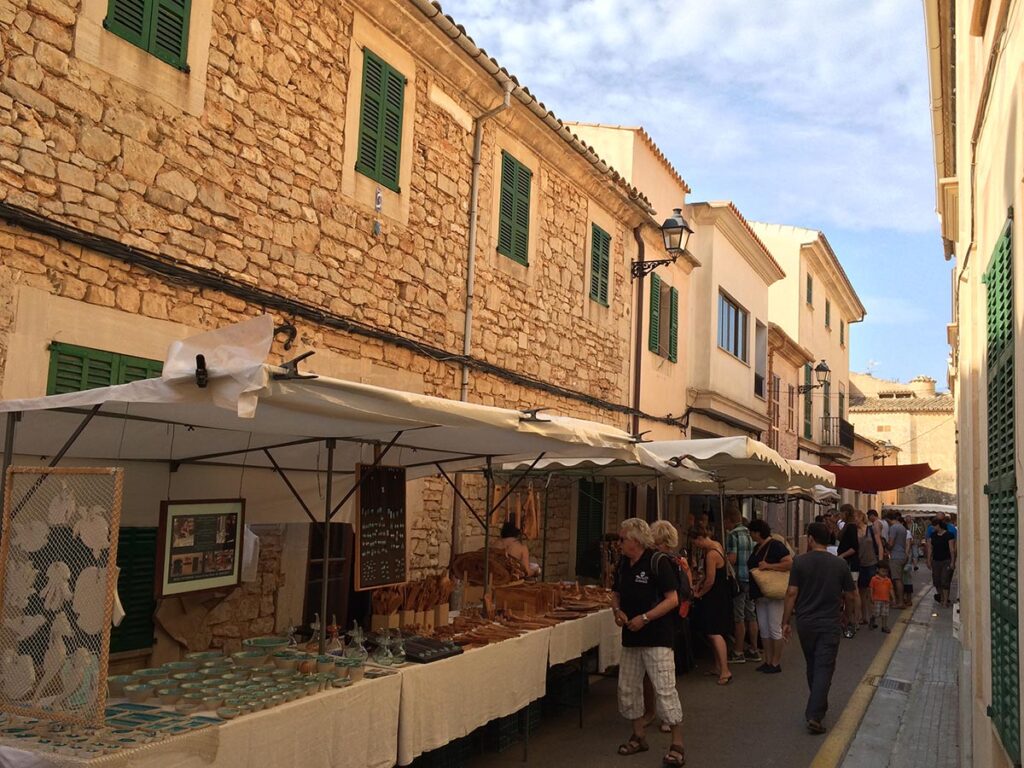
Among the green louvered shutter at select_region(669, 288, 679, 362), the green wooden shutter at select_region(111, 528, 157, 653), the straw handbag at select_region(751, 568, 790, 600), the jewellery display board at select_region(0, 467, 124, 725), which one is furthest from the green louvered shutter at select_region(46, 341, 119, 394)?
the green louvered shutter at select_region(669, 288, 679, 362)

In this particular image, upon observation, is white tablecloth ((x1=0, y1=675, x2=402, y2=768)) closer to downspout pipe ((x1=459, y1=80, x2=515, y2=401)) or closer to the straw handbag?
downspout pipe ((x1=459, y1=80, x2=515, y2=401))

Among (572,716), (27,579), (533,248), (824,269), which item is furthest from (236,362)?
(824,269)

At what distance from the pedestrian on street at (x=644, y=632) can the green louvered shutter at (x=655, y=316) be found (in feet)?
32.1

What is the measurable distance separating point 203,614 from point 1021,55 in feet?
21.8

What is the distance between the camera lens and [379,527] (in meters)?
6.37

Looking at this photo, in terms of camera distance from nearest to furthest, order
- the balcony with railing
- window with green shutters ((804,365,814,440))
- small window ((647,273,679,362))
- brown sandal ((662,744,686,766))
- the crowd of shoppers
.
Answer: brown sandal ((662,744,686,766)) < the crowd of shoppers < small window ((647,273,679,362)) < window with green shutters ((804,365,814,440)) < the balcony with railing

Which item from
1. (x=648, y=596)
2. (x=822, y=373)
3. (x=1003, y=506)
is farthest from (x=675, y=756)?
(x=822, y=373)

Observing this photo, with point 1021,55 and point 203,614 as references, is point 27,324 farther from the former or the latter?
point 1021,55

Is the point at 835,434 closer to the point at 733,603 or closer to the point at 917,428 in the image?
the point at 917,428

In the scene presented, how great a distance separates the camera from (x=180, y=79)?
6.95m

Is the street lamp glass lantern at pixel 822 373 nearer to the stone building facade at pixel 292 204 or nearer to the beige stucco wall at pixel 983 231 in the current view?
the stone building facade at pixel 292 204

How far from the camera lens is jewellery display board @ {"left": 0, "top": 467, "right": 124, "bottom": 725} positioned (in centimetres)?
374

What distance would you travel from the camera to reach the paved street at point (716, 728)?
657 centimetres

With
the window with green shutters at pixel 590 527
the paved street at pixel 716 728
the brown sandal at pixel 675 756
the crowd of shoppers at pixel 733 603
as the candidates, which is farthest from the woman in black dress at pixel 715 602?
the window with green shutters at pixel 590 527
